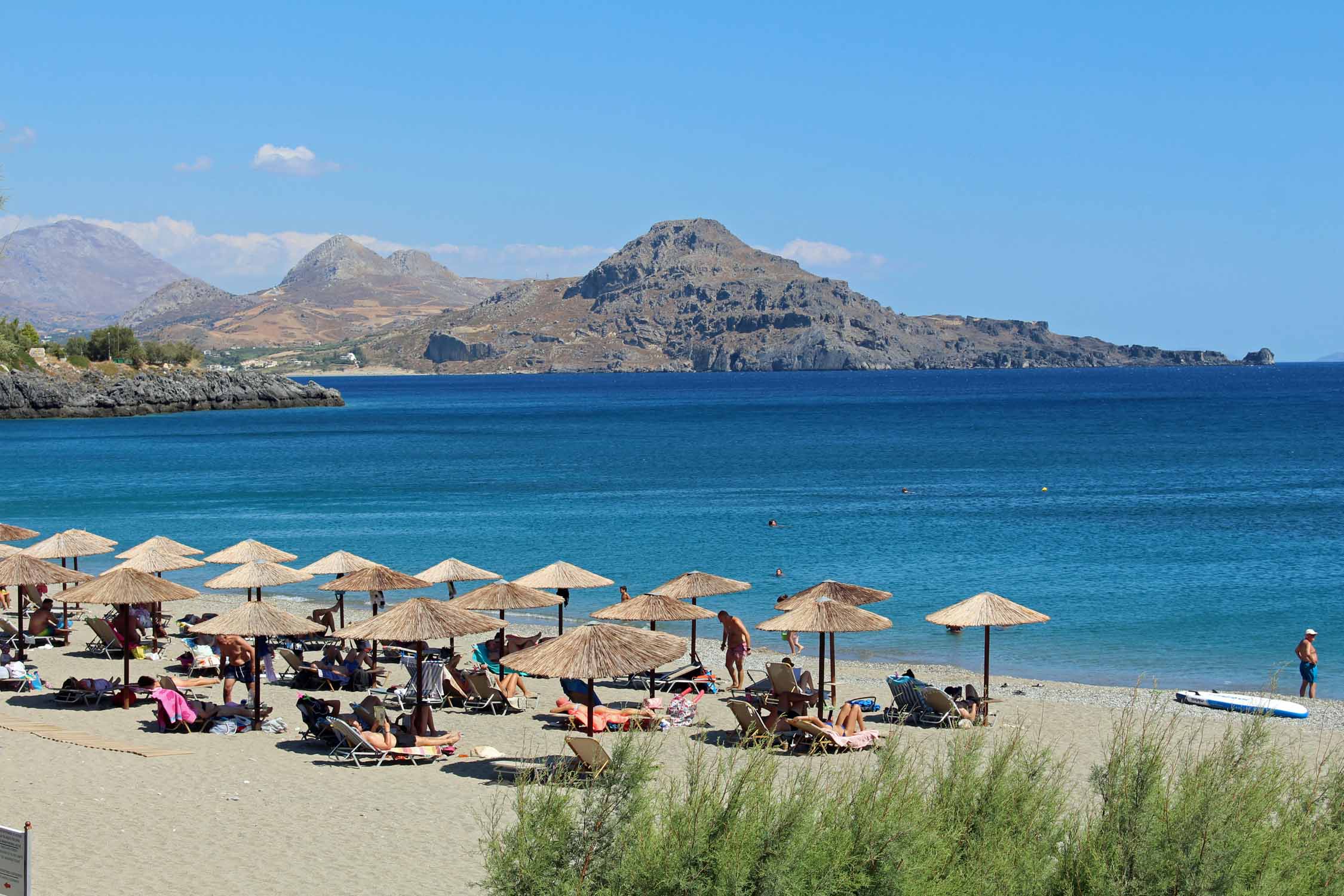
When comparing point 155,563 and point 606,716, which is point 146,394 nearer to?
point 155,563

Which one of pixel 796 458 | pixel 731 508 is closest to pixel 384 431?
pixel 796 458

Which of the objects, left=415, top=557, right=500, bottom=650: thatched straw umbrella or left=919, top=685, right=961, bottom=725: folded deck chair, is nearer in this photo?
left=919, top=685, right=961, bottom=725: folded deck chair

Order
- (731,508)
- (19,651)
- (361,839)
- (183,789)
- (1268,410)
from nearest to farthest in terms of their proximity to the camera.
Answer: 1. (361,839)
2. (183,789)
3. (19,651)
4. (731,508)
5. (1268,410)

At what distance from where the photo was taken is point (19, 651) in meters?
18.9

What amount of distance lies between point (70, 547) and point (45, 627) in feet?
8.39

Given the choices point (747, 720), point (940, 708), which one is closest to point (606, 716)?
point (747, 720)

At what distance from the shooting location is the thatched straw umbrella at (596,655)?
13.6m

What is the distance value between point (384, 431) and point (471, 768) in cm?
8627

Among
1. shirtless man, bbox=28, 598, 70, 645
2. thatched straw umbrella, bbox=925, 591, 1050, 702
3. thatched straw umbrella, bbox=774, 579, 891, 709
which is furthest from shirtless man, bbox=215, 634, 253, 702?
thatched straw umbrella, bbox=925, 591, 1050, 702

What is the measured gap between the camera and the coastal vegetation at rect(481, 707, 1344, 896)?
7445 mm

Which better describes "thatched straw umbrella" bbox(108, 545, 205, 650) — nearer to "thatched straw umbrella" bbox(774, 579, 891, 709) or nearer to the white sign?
"thatched straw umbrella" bbox(774, 579, 891, 709)

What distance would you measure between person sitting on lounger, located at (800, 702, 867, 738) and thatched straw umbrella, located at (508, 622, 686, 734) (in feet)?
6.67

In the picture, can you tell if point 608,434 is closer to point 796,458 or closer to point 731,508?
point 796,458

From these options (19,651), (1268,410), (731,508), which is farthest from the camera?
(1268,410)
